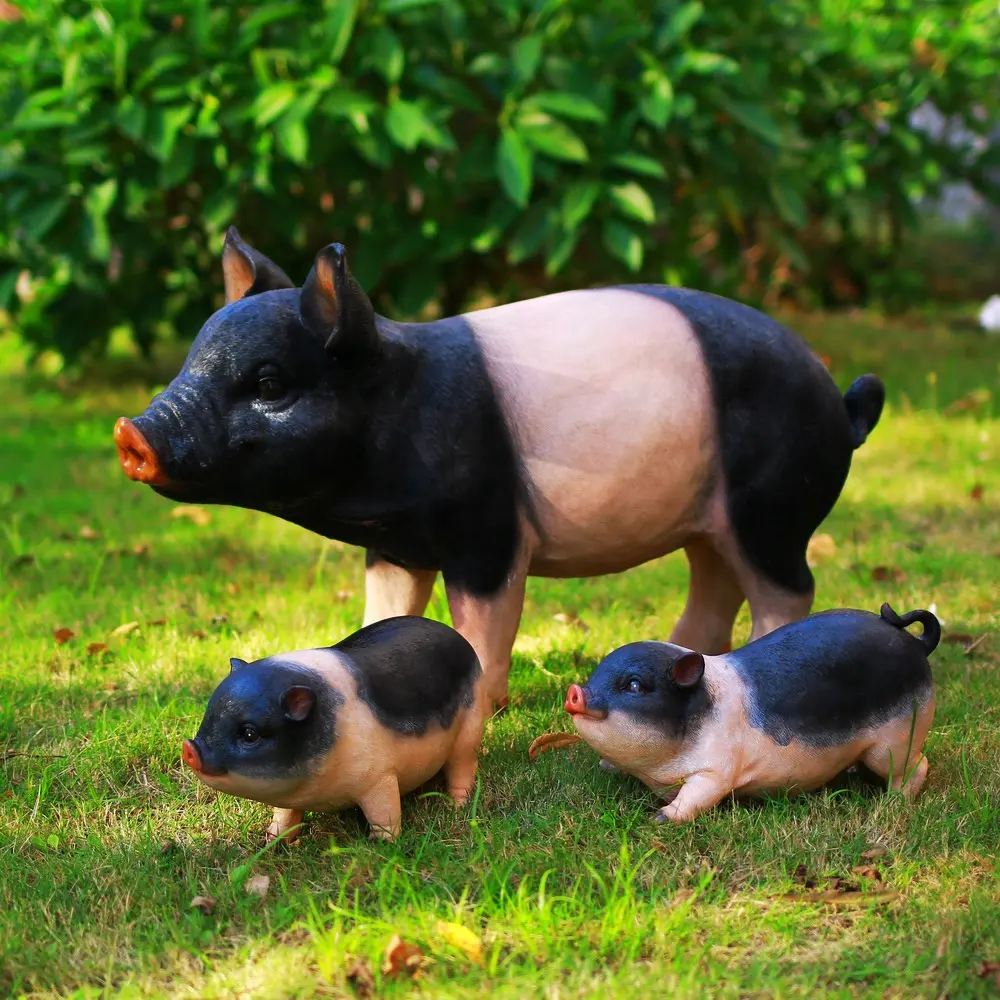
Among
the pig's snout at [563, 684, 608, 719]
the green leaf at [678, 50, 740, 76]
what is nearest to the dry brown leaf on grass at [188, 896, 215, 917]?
the pig's snout at [563, 684, 608, 719]

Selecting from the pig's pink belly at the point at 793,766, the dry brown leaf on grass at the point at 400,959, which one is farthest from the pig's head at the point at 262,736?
the pig's pink belly at the point at 793,766

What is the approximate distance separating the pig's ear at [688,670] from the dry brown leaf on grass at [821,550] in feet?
8.03

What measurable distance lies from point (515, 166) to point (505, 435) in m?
3.39

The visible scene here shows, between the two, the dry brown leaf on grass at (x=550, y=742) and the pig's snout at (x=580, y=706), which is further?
the dry brown leaf on grass at (x=550, y=742)

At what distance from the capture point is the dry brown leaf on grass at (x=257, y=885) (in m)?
2.85

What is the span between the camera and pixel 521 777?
338 centimetres

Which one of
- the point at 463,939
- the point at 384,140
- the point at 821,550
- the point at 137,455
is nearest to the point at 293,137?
the point at 384,140

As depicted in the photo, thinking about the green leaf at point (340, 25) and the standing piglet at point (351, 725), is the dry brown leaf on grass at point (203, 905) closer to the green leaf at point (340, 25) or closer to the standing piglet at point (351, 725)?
the standing piglet at point (351, 725)

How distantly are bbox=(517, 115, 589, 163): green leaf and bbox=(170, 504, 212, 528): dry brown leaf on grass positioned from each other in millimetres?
2466

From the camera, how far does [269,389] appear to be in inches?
126

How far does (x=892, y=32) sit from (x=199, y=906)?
25.6 ft

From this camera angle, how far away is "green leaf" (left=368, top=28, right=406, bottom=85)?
21.0 feet

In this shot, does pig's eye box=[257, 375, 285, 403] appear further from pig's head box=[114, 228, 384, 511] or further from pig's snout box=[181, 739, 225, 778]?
pig's snout box=[181, 739, 225, 778]

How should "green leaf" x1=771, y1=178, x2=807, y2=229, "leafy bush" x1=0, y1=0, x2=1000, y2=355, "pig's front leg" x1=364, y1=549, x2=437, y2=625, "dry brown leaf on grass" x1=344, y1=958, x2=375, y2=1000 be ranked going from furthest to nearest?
"green leaf" x1=771, y1=178, x2=807, y2=229 < "leafy bush" x1=0, y1=0, x2=1000, y2=355 < "pig's front leg" x1=364, y1=549, x2=437, y2=625 < "dry brown leaf on grass" x1=344, y1=958, x2=375, y2=1000
